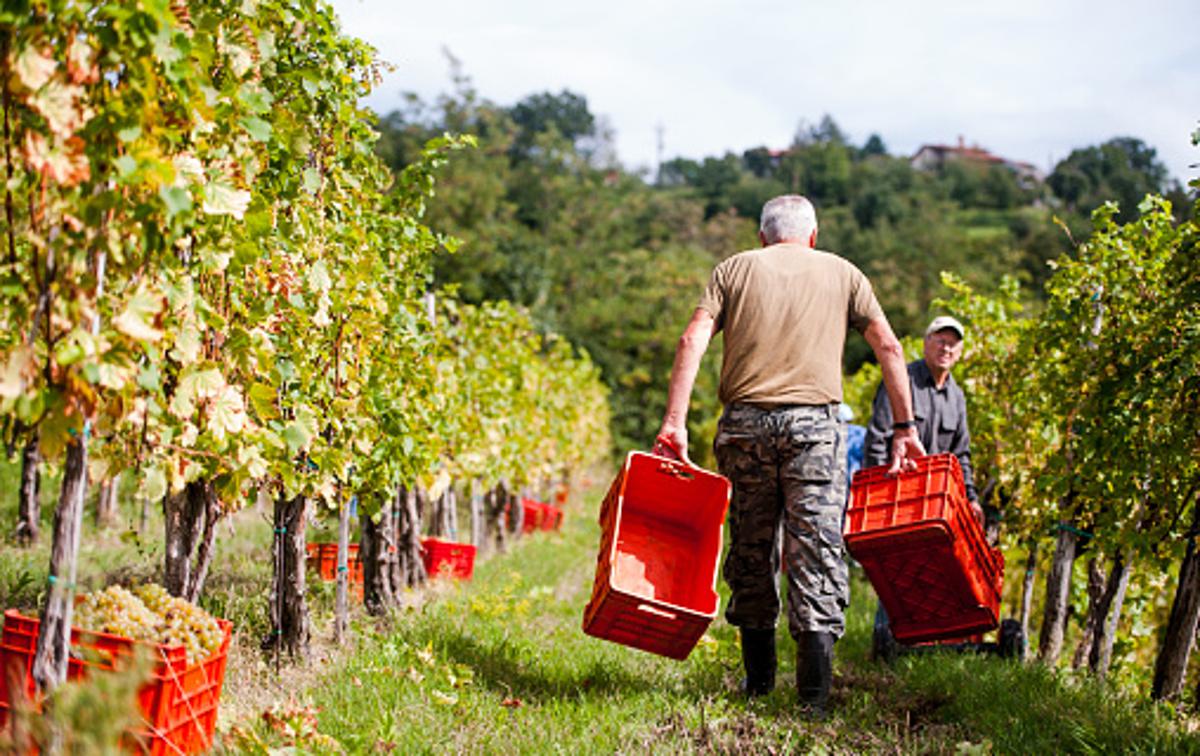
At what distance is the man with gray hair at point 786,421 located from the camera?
3.93 m

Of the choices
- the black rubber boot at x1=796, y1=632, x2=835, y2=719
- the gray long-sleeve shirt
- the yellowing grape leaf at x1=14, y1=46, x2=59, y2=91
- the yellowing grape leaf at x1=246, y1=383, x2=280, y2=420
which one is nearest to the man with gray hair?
the black rubber boot at x1=796, y1=632, x2=835, y2=719

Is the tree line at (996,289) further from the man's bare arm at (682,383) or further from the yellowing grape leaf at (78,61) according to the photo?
the yellowing grape leaf at (78,61)

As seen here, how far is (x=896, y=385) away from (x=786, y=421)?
0.55 metres

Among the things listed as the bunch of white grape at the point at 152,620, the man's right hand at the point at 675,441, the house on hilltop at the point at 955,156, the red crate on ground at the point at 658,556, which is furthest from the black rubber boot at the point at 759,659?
the house on hilltop at the point at 955,156

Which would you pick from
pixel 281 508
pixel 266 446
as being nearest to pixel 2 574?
pixel 281 508

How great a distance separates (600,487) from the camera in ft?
72.8

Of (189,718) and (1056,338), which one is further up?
(1056,338)

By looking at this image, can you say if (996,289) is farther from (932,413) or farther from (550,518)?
(932,413)

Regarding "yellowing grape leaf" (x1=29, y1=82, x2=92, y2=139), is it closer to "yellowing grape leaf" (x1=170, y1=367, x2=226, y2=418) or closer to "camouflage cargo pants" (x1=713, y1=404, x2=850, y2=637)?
"yellowing grape leaf" (x1=170, y1=367, x2=226, y2=418)

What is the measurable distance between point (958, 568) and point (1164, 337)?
1.27m

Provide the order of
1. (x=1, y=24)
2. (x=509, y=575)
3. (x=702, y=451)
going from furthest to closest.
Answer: (x=702, y=451)
(x=509, y=575)
(x=1, y=24)

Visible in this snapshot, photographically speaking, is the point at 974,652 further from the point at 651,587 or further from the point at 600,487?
the point at 600,487

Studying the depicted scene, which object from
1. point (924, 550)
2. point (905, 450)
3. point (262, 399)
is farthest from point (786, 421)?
point (262, 399)

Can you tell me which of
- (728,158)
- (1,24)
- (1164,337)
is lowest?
(1164,337)
